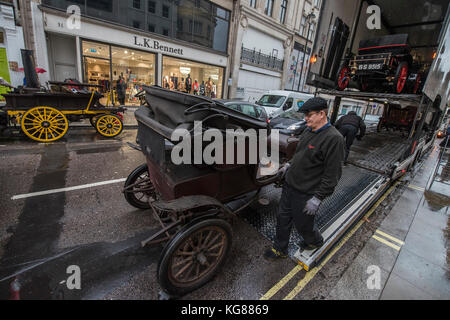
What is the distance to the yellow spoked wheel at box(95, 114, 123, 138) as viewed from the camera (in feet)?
24.8

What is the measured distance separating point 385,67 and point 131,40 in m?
13.3

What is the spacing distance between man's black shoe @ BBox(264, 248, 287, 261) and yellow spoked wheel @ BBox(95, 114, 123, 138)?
719 cm

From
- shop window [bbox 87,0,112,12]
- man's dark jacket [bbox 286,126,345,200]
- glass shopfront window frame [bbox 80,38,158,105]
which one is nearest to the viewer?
man's dark jacket [bbox 286,126,345,200]

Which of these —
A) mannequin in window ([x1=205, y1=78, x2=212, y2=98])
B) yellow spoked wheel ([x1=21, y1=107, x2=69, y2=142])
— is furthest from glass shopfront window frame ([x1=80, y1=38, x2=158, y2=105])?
yellow spoked wheel ([x1=21, y1=107, x2=69, y2=142])

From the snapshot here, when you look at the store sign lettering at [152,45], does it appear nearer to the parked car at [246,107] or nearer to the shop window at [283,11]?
the parked car at [246,107]

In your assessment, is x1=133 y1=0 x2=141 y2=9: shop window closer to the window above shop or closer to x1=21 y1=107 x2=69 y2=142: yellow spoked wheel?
the window above shop

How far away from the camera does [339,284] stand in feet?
8.17

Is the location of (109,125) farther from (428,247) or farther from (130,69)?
(428,247)

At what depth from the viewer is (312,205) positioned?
2.28 meters

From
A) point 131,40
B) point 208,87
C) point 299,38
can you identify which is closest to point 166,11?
point 131,40

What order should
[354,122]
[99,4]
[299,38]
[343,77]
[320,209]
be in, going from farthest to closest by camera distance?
1. [299,38]
2. [99,4]
3. [343,77]
4. [354,122]
5. [320,209]

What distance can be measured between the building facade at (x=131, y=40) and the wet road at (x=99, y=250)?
10.2 m

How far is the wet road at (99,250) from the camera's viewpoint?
2246 millimetres
